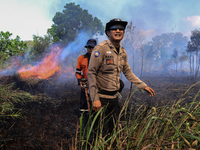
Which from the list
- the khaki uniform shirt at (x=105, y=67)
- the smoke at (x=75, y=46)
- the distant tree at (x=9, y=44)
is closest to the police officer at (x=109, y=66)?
the khaki uniform shirt at (x=105, y=67)

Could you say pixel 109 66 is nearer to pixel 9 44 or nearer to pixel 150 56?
pixel 9 44

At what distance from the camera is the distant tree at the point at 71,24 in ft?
74.9

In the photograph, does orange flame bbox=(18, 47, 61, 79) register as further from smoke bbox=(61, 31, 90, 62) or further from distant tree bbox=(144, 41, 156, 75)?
distant tree bbox=(144, 41, 156, 75)

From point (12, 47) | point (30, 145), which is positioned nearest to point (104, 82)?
point (30, 145)

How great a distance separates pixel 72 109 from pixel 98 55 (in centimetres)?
416

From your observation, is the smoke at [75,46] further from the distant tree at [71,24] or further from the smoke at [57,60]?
the distant tree at [71,24]

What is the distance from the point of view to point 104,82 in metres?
2.19

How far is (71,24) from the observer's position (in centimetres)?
2388

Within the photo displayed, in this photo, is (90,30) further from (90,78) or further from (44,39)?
(90,78)

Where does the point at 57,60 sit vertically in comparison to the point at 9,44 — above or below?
below

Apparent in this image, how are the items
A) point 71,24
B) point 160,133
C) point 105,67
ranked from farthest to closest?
1. point 71,24
2. point 105,67
3. point 160,133

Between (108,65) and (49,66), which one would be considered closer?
(108,65)

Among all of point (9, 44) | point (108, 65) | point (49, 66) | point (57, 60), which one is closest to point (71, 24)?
point (57, 60)

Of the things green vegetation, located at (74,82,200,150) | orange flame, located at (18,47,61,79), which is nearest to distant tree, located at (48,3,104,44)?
orange flame, located at (18,47,61,79)
